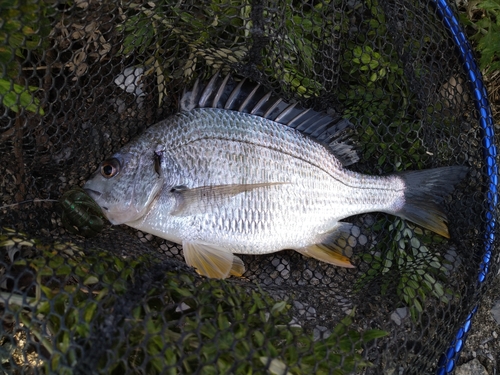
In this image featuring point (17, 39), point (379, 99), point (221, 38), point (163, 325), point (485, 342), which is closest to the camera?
point (163, 325)

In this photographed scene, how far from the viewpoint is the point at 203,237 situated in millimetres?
2201

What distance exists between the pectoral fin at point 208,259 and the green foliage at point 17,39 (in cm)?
92

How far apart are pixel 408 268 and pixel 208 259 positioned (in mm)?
1033

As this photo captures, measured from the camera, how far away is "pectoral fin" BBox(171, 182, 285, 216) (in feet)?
7.07

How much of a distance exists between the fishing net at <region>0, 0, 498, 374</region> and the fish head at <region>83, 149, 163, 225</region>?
0.39 feet

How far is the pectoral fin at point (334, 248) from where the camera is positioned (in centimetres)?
236

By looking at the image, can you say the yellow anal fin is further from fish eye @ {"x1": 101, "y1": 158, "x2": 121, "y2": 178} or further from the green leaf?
the green leaf

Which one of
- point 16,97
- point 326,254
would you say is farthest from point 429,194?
point 16,97

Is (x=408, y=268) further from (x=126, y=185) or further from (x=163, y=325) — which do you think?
(x=126, y=185)

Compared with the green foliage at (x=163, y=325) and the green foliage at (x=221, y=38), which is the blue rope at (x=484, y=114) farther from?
the green foliage at (x=163, y=325)

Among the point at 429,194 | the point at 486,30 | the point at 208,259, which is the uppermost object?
the point at 486,30

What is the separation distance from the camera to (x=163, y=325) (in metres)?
1.60

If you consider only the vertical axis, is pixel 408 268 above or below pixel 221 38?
below

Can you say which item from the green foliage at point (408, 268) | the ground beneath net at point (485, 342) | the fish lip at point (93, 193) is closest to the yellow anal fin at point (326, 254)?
the green foliage at point (408, 268)
